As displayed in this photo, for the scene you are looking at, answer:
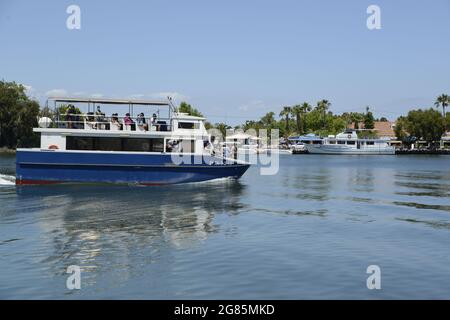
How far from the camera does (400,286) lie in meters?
11.8

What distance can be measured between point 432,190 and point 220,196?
1451 cm

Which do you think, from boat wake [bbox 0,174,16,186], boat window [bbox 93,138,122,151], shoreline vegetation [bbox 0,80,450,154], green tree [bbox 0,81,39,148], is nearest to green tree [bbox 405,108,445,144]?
shoreline vegetation [bbox 0,80,450,154]

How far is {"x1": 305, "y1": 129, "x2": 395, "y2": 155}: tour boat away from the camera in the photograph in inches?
4412

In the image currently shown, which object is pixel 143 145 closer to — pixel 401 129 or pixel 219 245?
pixel 219 245

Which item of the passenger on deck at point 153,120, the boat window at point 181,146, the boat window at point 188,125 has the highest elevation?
the passenger on deck at point 153,120

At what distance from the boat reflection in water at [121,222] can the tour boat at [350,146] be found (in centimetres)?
8343

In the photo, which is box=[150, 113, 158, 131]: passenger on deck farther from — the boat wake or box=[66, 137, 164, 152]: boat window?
the boat wake

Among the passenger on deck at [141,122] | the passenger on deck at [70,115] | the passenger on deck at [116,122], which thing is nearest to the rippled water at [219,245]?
the passenger on deck at [70,115]

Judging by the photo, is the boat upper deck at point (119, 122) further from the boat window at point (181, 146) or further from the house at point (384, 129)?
the house at point (384, 129)

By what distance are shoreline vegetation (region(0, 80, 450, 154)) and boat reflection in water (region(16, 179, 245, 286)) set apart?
31.6 feet

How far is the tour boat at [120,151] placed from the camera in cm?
3062

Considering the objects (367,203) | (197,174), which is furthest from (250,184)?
(367,203)

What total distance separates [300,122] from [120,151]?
400ft

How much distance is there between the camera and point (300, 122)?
490 ft
